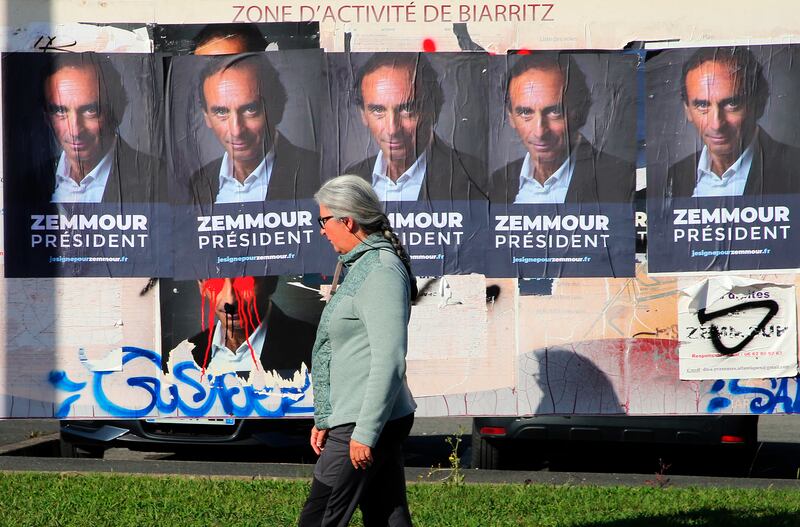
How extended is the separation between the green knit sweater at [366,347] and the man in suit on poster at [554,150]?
116 inches

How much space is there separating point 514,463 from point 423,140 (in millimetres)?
2455

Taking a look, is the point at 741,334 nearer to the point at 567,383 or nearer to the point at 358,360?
the point at 567,383

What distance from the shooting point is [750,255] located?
6570 millimetres

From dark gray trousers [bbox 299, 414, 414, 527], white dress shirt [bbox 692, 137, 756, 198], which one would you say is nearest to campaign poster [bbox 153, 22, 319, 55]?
white dress shirt [bbox 692, 137, 756, 198]

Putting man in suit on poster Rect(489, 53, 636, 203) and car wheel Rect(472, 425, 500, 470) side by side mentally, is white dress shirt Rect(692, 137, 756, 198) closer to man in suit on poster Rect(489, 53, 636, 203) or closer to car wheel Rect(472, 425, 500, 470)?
man in suit on poster Rect(489, 53, 636, 203)

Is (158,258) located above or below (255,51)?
below

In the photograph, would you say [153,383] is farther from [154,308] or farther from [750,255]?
[750,255]

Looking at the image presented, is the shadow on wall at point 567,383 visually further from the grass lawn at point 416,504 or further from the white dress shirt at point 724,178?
the white dress shirt at point 724,178

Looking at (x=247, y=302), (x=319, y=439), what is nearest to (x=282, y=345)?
(x=247, y=302)

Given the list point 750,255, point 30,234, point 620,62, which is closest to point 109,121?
point 30,234

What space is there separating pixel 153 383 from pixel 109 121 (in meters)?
1.65

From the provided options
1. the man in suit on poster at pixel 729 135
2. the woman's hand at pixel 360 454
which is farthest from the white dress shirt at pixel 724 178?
the woman's hand at pixel 360 454

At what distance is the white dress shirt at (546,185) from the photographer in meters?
6.59

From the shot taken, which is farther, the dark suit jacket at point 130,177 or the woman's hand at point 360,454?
the dark suit jacket at point 130,177
